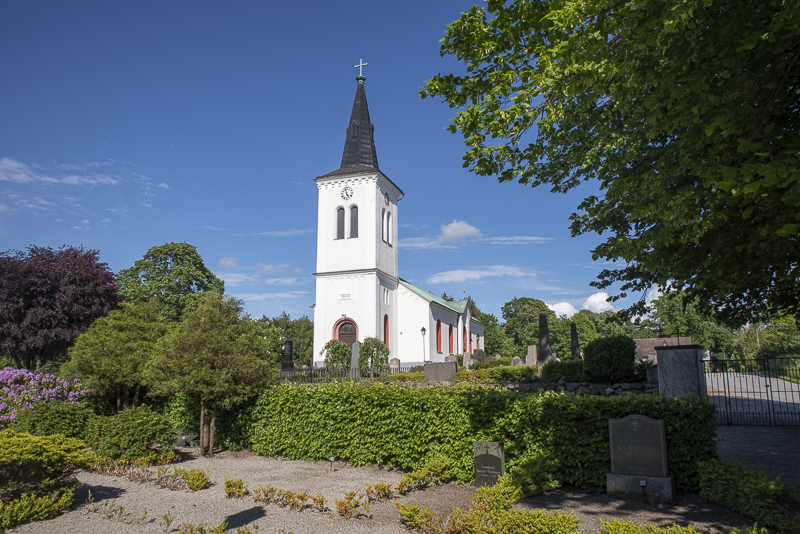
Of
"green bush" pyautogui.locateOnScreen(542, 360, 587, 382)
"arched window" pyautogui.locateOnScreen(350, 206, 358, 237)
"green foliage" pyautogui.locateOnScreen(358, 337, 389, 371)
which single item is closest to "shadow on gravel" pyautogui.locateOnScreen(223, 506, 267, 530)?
"green bush" pyautogui.locateOnScreen(542, 360, 587, 382)

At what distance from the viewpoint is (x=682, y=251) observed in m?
7.00

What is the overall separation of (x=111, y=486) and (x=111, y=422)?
6.96 feet

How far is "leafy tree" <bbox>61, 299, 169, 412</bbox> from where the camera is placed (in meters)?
12.1

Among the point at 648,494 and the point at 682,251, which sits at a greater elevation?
the point at 682,251

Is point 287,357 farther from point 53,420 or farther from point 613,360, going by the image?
point 613,360

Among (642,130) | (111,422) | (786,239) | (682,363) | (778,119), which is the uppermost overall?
(642,130)

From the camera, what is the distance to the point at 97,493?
7480 millimetres

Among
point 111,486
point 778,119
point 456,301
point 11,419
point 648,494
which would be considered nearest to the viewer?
point 778,119

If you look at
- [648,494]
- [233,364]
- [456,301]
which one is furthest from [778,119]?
[456,301]

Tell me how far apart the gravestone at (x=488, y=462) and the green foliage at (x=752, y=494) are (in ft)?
8.87

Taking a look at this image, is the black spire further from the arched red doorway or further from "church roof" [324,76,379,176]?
Result: the arched red doorway

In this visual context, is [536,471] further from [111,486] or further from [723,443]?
[111,486]

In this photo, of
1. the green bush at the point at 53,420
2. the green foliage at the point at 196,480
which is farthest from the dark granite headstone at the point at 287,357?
the green foliage at the point at 196,480

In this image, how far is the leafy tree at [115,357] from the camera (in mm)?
12062
